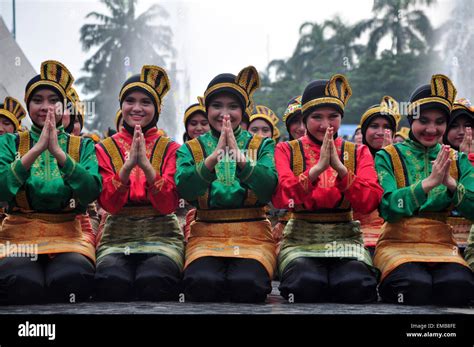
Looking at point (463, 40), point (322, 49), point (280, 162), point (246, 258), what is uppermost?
point (322, 49)

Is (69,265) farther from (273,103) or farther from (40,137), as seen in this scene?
(273,103)

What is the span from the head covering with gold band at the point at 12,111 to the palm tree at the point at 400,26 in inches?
1063

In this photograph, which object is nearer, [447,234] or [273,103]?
[447,234]

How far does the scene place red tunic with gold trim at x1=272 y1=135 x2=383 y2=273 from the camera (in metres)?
5.59

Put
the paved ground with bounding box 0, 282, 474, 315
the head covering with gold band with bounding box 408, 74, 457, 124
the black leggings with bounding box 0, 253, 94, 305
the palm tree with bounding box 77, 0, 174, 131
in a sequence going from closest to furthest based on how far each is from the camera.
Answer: the paved ground with bounding box 0, 282, 474, 315 → the black leggings with bounding box 0, 253, 94, 305 → the head covering with gold band with bounding box 408, 74, 457, 124 → the palm tree with bounding box 77, 0, 174, 131

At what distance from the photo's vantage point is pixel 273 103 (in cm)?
3878

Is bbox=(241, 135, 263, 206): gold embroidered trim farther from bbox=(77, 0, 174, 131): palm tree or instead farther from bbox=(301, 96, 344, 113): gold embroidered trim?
bbox=(77, 0, 174, 131): palm tree

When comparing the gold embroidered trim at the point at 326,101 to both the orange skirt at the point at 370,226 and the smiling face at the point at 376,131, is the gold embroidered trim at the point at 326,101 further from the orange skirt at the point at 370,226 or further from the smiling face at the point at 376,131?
the smiling face at the point at 376,131

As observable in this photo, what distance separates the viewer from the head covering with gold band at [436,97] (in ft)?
18.9

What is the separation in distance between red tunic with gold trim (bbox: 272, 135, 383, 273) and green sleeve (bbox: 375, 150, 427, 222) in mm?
64

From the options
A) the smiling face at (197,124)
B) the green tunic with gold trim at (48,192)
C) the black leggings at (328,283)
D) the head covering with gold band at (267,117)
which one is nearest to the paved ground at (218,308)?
the black leggings at (328,283)

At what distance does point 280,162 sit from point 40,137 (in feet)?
5.58

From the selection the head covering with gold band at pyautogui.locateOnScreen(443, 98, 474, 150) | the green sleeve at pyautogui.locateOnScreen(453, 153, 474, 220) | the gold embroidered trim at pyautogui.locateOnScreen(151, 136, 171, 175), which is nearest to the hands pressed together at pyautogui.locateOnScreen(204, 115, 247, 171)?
the gold embroidered trim at pyautogui.locateOnScreen(151, 136, 171, 175)
